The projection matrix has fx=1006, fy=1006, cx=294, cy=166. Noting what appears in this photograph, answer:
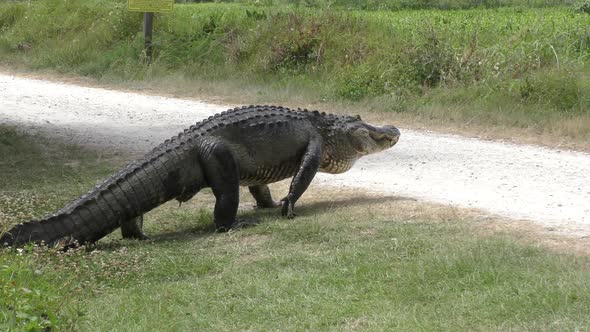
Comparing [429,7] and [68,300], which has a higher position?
[68,300]

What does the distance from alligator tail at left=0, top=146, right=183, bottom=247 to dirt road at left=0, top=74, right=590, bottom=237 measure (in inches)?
89.2

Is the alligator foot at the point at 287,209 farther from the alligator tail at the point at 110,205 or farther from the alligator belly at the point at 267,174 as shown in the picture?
the alligator tail at the point at 110,205

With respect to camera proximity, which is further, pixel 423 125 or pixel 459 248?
pixel 423 125

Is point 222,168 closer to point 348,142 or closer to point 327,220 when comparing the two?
point 327,220

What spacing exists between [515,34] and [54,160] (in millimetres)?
7792

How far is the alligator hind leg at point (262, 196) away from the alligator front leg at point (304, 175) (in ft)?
1.49

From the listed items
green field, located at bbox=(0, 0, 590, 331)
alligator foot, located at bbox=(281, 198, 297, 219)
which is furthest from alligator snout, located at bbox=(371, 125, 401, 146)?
alligator foot, located at bbox=(281, 198, 297, 219)

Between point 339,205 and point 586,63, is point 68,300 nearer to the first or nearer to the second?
point 339,205

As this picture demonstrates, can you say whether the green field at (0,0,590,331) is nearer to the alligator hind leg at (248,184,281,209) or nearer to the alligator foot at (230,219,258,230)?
the alligator foot at (230,219,258,230)

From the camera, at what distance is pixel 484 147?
11.3 metres

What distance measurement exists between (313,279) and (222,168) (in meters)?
2.28

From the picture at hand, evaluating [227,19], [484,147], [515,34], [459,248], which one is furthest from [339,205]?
[227,19]

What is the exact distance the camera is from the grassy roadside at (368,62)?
42.7 feet

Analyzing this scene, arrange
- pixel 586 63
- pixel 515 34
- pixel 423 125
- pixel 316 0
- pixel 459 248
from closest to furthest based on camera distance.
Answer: pixel 459 248 < pixel 423 125 < pixel 586 63 < pixel 515 34 < pixel 316 0
